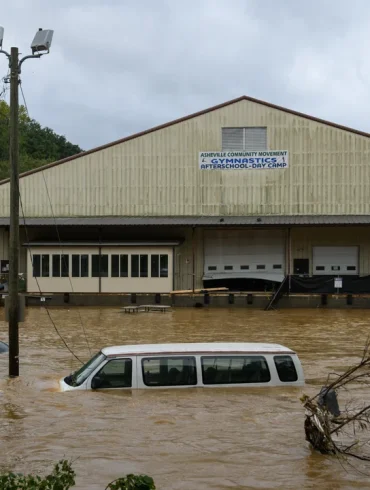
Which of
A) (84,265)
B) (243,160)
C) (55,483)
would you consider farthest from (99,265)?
(55,483)

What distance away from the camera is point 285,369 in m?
12.8

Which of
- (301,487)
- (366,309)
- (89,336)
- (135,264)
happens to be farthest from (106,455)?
(135,264)

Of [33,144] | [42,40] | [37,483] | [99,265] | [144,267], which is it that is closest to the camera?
[37,483]

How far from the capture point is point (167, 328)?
30.7 m

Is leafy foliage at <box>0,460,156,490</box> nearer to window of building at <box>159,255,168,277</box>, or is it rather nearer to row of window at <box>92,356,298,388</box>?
row of window at <box>92,356,298,388</box>

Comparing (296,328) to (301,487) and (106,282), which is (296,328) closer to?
(106,282)

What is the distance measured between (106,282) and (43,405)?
3178 cm

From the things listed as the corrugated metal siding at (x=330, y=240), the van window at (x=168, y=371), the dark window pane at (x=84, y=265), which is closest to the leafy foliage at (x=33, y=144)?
the dark window pane at (x=84, y=265)

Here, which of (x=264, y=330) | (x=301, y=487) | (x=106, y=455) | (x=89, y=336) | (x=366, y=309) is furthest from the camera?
(x=366, y=309)

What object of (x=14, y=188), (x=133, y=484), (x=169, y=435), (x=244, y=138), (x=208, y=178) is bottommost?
(x=169, y=435)

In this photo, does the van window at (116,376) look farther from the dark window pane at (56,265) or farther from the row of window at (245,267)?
the dark window pane at (56,265)

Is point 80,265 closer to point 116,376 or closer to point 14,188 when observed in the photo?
point 14,188

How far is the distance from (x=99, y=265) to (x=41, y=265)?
384 centimetres

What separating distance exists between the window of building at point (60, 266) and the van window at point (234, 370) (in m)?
33.9
